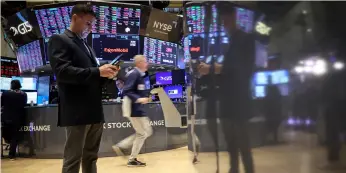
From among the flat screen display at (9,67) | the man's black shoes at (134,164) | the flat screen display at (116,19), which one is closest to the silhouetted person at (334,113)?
the man's black shoes at (134,164)

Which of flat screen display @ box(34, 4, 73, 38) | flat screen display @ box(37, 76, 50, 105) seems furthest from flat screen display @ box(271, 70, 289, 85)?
flat screen display @ box(37, 76, 50, 105)

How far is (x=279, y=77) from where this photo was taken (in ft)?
4.97

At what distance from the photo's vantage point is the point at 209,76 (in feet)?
5.76

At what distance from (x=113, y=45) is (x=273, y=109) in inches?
219

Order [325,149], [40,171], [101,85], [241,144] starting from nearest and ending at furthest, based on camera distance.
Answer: [325,149], [241,144], [101,85], [40,171]

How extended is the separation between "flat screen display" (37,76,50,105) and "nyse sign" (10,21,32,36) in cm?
209

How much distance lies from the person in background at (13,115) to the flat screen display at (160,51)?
2.67 metres

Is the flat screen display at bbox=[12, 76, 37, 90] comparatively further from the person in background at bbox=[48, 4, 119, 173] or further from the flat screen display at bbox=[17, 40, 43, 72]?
the person in background at bbox=[48, 4, 119, 173]

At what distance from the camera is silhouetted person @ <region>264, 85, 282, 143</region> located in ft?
5.02

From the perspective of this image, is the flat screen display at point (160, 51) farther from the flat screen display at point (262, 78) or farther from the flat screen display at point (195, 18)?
the flat screen display at point (262, 78)

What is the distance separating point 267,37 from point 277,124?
42 centimetres

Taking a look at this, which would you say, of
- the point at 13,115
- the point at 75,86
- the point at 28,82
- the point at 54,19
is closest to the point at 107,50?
the point at 54,19

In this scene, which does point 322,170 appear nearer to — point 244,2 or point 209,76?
point 209,76

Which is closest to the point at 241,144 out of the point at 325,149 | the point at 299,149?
the point at 299,149
